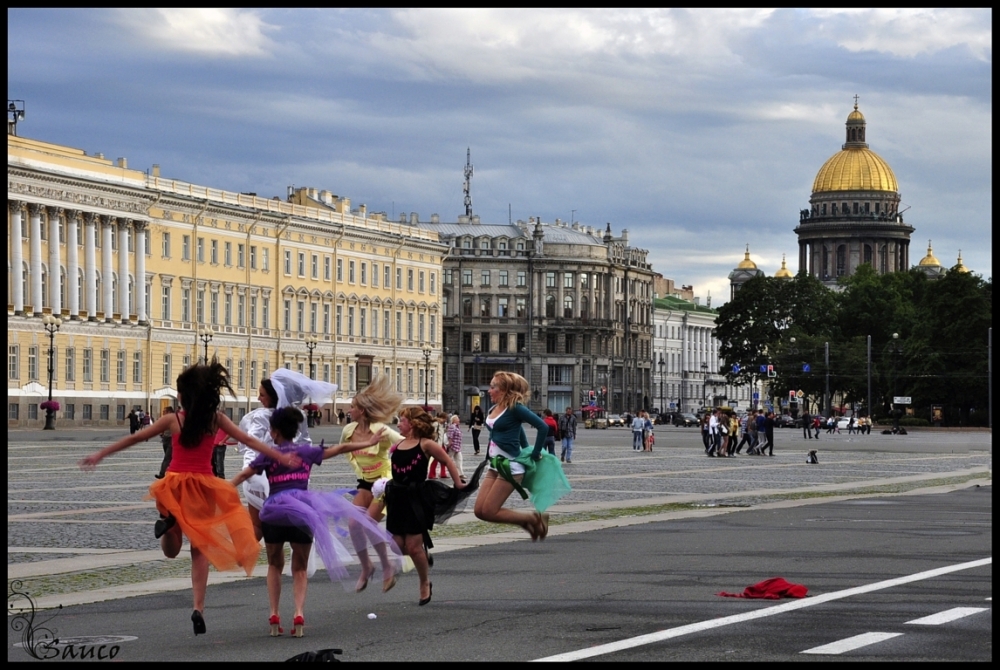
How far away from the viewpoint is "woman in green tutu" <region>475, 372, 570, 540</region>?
51.7 feet

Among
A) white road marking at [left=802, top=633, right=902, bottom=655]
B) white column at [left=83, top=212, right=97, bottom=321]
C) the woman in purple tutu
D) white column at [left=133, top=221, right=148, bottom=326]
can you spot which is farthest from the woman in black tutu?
white column at [left=133, top=221, right=148, bottom=326]

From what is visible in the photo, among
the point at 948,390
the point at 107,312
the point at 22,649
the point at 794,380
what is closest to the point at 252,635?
the point at 22,649

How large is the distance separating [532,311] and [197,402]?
176 meters

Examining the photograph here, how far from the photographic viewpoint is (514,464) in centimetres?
1611

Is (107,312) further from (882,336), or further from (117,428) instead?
(882,336)

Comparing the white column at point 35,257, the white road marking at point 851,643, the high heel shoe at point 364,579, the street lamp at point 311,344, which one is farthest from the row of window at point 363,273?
the white road marking at point 851,643

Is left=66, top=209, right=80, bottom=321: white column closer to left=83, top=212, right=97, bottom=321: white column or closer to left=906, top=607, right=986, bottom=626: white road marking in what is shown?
left=83, top=212, right=97, bottom=321: white column

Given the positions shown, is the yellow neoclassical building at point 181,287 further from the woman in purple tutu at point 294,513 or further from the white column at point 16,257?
the woman in purple tutu at point 294,513

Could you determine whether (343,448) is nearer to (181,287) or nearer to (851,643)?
(851,643)

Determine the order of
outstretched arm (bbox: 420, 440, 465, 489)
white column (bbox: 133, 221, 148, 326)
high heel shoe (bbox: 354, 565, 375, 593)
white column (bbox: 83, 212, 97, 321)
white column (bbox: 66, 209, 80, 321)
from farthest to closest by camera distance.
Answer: white column (bbox: 133, 221, 148, 326) < white column (bbox: 83, 212, 97, 321) < white column (bbox: 66, 209, 80, 321) < outstretched arm (bbox: 420, 440, 465, 489) < high heel shoe (bbox: 354, 565, 375, 593)

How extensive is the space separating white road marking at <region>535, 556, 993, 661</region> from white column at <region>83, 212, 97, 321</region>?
9152 cm

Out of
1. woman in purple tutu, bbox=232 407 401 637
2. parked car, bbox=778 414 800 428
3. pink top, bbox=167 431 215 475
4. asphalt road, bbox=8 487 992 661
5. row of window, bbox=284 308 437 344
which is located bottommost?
parked car, bbox=778 414 800 428

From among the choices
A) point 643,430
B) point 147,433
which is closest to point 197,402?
point 147,433

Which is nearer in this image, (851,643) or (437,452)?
(851,643)
